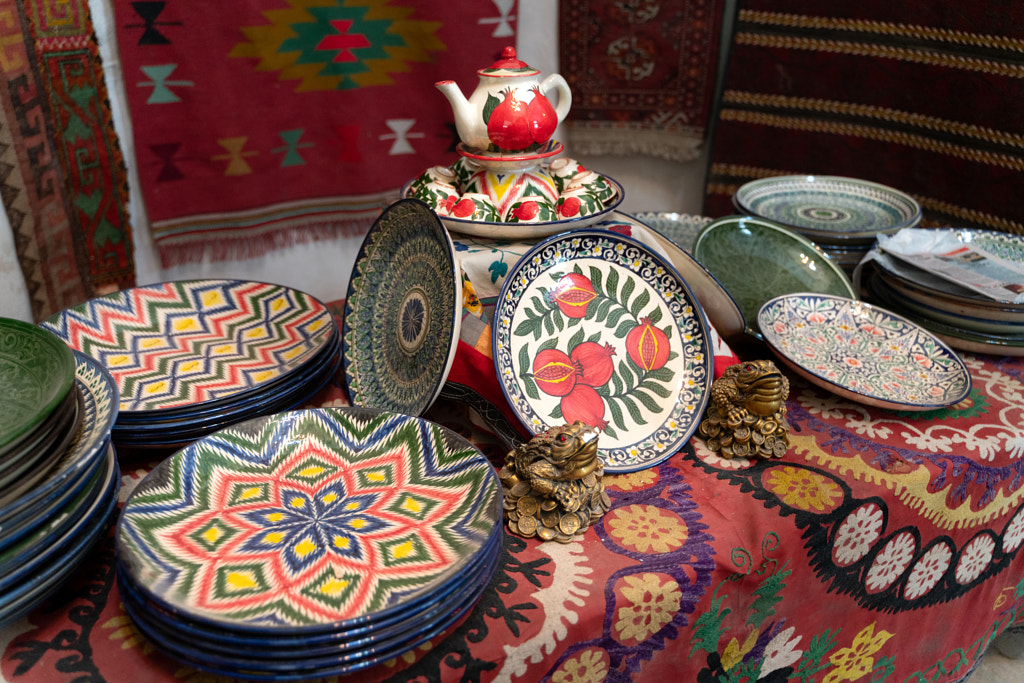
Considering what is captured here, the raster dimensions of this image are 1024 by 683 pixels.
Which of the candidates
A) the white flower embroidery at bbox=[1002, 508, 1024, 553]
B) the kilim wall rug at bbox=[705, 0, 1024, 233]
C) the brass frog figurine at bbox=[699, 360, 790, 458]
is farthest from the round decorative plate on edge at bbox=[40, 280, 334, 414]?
the kilim wall rug at bbox=[705, 0, 1024, 233]

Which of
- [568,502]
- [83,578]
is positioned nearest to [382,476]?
[568,502]

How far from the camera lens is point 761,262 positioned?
1451mm

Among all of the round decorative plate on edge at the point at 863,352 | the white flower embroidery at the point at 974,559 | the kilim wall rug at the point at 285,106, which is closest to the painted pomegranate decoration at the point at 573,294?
the round decorative plate on edge at the point at 863,352

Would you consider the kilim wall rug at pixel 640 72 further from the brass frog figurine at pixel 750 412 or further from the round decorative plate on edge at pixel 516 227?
the brass frog figurine at pixel 750 412

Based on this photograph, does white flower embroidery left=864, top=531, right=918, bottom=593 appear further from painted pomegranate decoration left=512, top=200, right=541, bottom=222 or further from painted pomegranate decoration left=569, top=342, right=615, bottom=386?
painted pomegranate decoration left=512, top=200, right=541, bottom=222

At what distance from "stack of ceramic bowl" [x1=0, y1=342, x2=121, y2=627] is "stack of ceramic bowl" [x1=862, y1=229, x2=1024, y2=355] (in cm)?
132

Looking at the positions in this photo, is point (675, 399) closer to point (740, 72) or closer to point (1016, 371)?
point (1016, 371)

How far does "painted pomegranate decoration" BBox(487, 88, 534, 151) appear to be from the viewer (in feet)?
3.65

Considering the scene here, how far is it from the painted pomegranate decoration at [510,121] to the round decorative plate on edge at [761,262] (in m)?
0.49

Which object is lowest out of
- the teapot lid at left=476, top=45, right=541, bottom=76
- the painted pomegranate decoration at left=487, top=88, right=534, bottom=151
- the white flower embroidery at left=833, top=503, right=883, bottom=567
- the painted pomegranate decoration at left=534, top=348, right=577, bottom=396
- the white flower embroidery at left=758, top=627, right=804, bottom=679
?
the white flower embroidery at left=758, top=627, right=804, bottom=679

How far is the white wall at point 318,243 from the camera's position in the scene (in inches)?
57.6

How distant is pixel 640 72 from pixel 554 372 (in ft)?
4.44

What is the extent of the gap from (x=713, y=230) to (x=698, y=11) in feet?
Result: 2.91

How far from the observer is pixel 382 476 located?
37.0 inches
